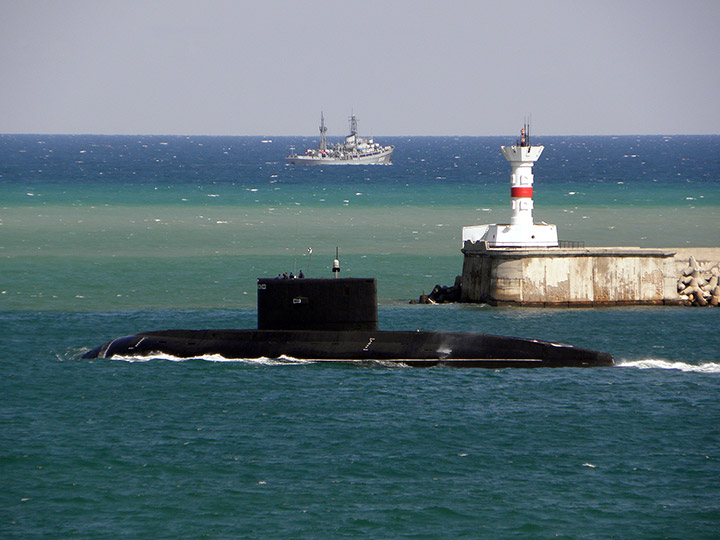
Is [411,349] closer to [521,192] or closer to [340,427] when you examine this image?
[340,427]

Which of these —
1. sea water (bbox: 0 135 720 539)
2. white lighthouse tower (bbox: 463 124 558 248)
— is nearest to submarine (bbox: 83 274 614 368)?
sea water (bbox: 0 135 720 539)

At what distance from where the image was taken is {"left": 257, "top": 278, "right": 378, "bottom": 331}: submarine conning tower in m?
40.8

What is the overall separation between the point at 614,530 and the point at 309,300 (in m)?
17.5

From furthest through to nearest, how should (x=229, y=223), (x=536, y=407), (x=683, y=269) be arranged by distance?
1. (x=229, y=223)
2. (x=683, y=269)
3. (x=536, y=407)

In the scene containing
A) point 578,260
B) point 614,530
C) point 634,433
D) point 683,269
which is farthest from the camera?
point 683,269

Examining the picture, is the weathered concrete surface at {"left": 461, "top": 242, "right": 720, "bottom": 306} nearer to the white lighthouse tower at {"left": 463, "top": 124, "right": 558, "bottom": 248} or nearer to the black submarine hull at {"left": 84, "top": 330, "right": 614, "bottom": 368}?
the white lighthouse tower at {"left": 463, "top": 124, "right": 558, "bottom": 248}

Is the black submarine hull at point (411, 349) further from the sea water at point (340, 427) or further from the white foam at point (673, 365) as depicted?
the white foam at point (673, 365)

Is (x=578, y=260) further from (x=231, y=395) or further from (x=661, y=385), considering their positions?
(x=231, y=395)

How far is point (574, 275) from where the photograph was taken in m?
54.8

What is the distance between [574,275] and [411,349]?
15.6 meters

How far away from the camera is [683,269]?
59000mm

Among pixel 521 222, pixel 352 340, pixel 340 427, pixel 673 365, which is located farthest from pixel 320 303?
pixel 521 222

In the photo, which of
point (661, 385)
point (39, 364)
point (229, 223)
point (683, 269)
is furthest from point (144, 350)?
point (229, 223)

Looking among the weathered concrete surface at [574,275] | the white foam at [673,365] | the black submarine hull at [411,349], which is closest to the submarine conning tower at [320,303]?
the black submarine hull at [411,349]
